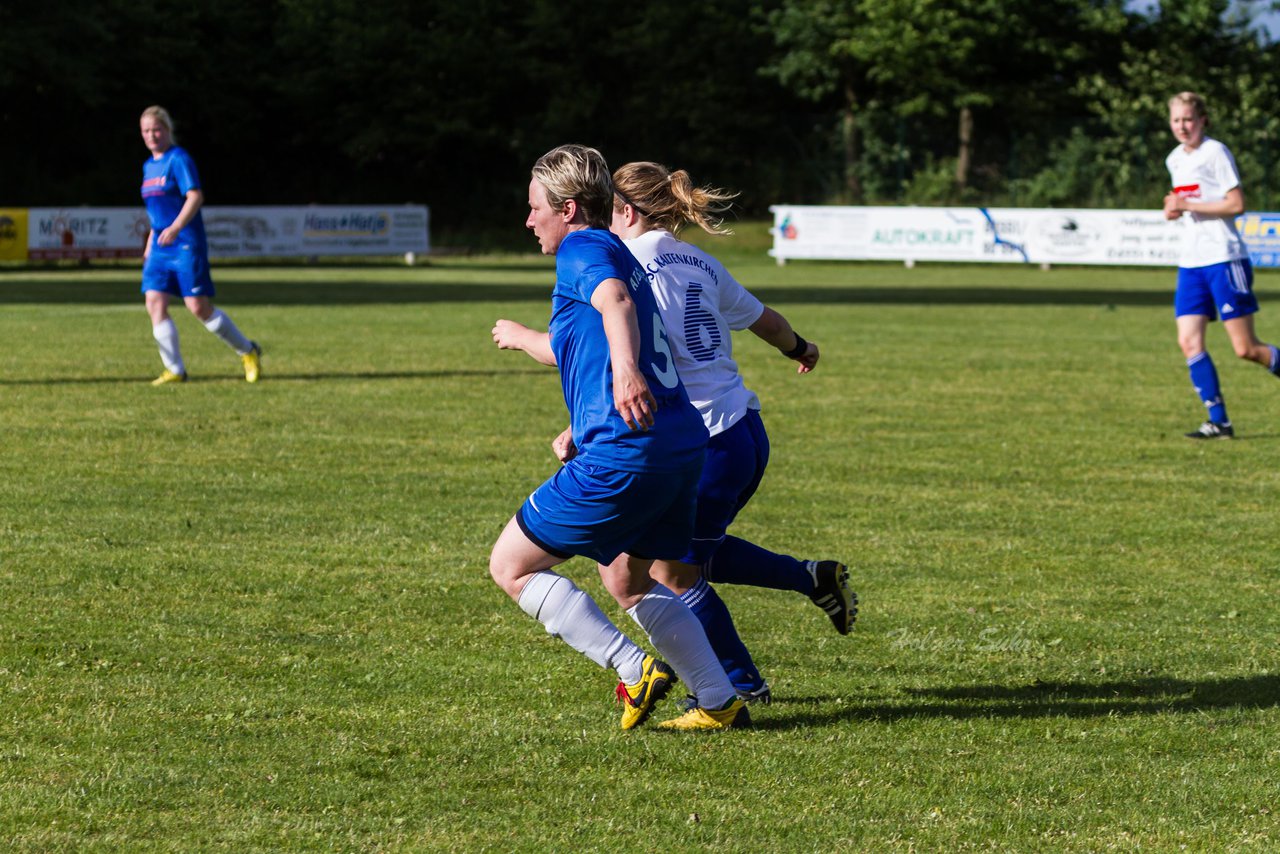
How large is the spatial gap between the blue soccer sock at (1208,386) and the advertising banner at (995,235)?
2408cm

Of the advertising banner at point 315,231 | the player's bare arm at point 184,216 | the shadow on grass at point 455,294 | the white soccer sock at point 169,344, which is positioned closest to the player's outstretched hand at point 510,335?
the player's bare arm at point 184,216

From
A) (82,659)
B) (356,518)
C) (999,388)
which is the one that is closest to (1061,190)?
(999,388)

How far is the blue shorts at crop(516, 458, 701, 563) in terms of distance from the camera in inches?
165

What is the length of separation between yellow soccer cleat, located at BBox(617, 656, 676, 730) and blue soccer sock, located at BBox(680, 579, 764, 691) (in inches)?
17.0

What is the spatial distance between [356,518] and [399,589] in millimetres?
1494

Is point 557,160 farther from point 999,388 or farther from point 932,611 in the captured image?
point 999,388

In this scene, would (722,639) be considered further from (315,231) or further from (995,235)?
(315,231)

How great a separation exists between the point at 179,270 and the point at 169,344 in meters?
0.59

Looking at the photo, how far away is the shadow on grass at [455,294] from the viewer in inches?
923

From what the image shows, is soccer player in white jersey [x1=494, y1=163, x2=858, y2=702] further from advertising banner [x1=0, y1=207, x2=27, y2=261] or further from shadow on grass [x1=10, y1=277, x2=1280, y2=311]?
advertising banner [x1=0, y1=207, x2=27, y2=261]

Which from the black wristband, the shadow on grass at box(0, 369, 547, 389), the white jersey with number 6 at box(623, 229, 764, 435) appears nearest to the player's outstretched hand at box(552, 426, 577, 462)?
the white jersey with number 6 at box(623, 229, 764, 435)

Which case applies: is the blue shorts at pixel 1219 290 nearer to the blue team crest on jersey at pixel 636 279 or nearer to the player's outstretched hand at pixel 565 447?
the player's outstretched hand at pixel 565 447

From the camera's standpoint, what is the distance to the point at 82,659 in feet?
17.1

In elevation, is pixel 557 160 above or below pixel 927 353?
above
